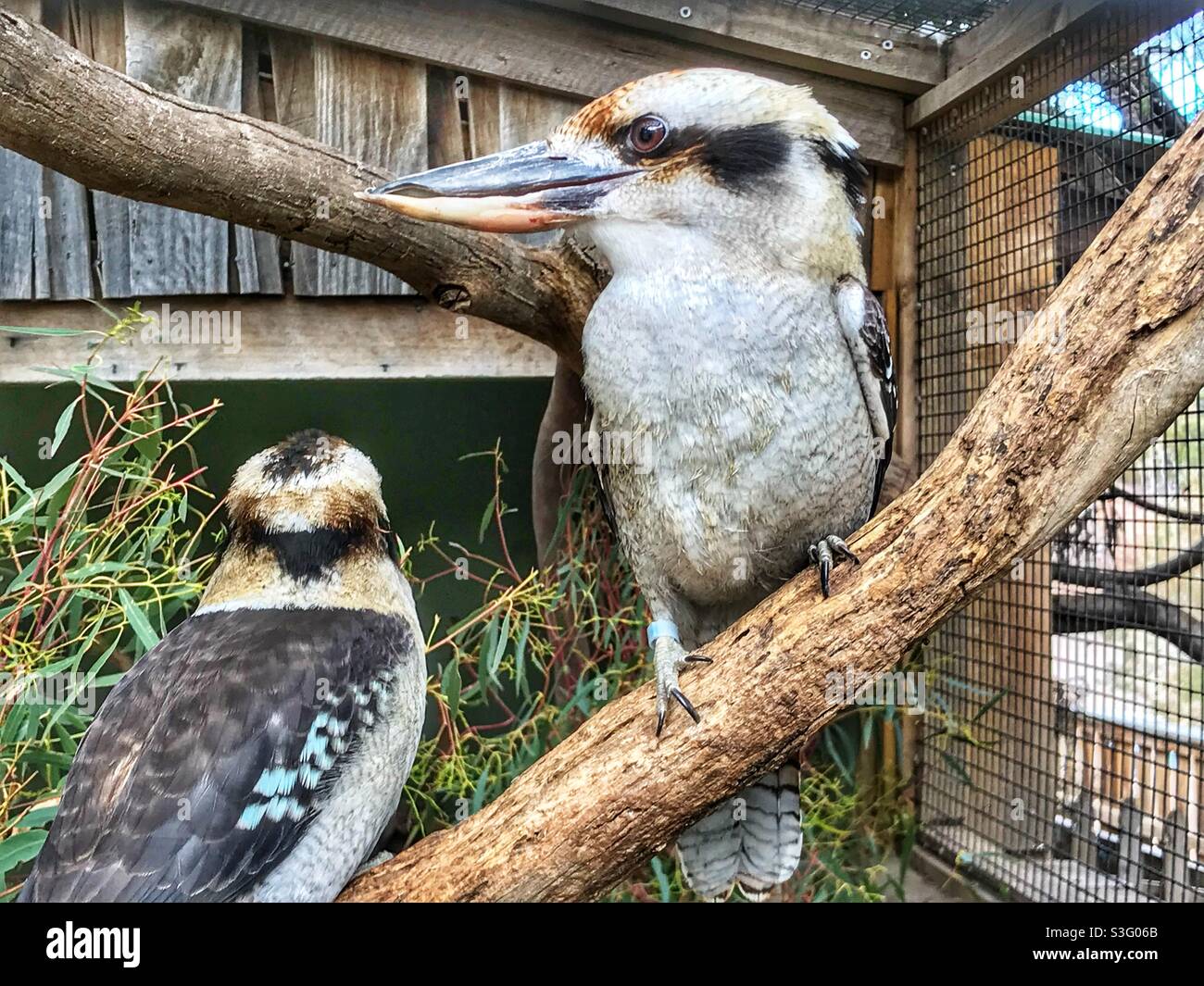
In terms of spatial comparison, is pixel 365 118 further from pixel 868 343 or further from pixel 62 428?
pixel 868 343

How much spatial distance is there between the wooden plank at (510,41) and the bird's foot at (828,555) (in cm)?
94

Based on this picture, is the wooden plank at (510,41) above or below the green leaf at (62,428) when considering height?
above

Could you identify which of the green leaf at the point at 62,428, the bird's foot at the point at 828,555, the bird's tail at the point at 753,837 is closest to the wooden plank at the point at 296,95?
the green leaf at the point at 62,428

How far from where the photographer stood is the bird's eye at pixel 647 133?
109 cm

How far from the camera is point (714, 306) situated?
1.10 meters

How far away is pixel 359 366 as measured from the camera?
145 cm

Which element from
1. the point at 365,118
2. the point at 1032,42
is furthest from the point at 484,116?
the point at 1032,42

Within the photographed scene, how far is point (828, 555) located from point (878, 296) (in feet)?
3.05

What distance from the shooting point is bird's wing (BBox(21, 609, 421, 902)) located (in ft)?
3.21

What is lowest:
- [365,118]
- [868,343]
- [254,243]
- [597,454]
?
[597,454]

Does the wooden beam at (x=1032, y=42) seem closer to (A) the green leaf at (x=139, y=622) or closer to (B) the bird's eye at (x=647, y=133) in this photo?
(B) the bird's eye at (x=647, y=133)

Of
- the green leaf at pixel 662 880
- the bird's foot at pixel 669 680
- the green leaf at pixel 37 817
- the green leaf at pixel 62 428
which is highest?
the green leaf at pixel 62 428

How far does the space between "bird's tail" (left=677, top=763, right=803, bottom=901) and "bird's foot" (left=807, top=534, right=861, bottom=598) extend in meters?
0.35
